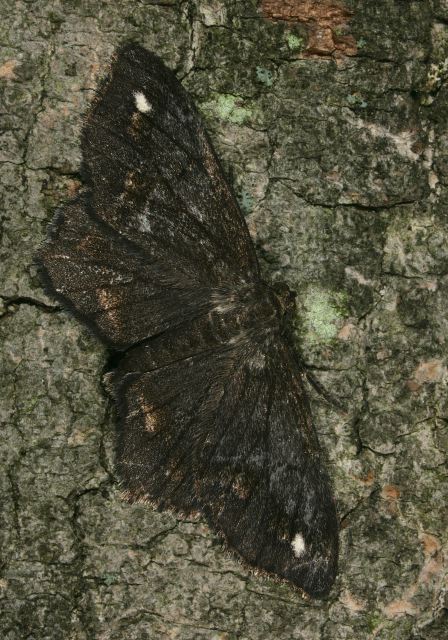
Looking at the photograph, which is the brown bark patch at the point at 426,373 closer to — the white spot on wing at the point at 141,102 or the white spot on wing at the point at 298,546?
the white spot on wing at the point at 298,546

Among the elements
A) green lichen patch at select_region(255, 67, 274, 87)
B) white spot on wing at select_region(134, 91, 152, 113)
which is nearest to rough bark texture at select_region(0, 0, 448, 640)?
green lichen patch at select_region(255, 67, 274, 87)

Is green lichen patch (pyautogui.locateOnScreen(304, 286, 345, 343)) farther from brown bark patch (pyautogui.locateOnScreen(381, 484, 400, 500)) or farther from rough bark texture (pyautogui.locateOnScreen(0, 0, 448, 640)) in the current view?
brown bark patch (pyautogui.locateOnScreen(381, 484, 400, 500))

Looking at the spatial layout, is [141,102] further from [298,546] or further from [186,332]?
[298,546]

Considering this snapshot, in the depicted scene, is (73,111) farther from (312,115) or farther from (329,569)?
(329,569)

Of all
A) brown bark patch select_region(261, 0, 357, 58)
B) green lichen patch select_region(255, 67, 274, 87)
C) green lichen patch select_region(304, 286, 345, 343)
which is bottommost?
green lichen patch select_region(304, 286, 345, 343)

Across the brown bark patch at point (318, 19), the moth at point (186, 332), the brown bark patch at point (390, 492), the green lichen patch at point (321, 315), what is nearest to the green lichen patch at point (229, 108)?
the moth at point (186, 332)

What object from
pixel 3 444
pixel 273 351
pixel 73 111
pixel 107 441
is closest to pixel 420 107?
pixel 273 351

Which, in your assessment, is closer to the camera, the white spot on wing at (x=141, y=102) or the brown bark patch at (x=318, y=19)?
the white spot on wing at (x=141, y=102)
